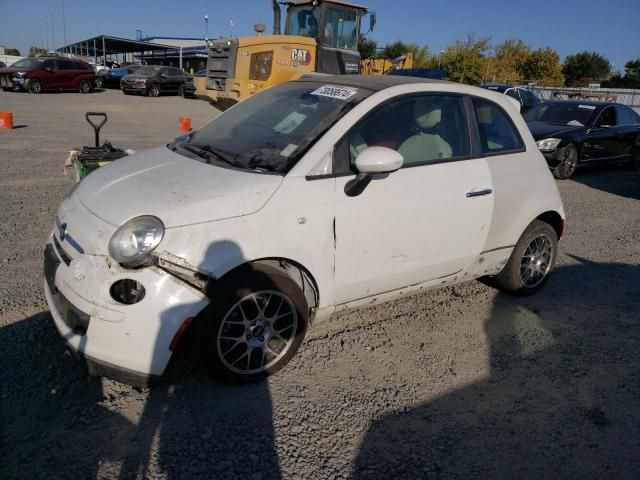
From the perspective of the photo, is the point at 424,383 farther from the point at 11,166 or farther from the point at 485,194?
the point at 11,166

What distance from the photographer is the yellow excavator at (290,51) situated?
10430 mm

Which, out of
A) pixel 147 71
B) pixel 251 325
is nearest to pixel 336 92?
pixel 251 325

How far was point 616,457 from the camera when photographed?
257 centimetres

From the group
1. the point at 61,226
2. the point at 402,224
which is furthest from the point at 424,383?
the point at 61,226

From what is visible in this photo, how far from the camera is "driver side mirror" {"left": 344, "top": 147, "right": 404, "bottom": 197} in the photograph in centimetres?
287

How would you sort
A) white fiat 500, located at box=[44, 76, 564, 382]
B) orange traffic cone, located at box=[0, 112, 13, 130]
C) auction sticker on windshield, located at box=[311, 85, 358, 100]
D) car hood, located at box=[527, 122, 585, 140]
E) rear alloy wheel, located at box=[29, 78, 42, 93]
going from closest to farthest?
white fiat 500, located at box=[44, 76, 564, 382], auction sticker on windshield, located at box=[311, 85, 358, 100], car hood, located at box=[527, 122, 585, 140], orange traffic cone, located at box=[0, 112, 13, 130], rear alloy wheel, located at box=[29, 78, 42, 93]

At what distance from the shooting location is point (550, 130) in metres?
10.2

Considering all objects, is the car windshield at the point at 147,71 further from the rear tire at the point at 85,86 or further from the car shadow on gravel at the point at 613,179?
the car shadow on gravel at the point at 613,179

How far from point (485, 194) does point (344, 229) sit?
4.19 feet

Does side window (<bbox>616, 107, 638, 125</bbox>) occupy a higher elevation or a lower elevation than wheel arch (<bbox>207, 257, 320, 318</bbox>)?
higher

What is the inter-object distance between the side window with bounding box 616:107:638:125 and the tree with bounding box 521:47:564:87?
127 ft

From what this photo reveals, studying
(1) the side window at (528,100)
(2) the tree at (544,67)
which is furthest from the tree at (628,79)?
(1) the side window at (528,100)

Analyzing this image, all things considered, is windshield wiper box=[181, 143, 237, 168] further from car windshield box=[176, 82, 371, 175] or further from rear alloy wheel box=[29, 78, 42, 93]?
rear alloy wheel box=[29, 78, 42, 93]

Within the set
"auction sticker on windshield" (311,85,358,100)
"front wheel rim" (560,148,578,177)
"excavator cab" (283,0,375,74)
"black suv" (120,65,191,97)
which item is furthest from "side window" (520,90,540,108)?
"black suv" (120,65,191,97)
